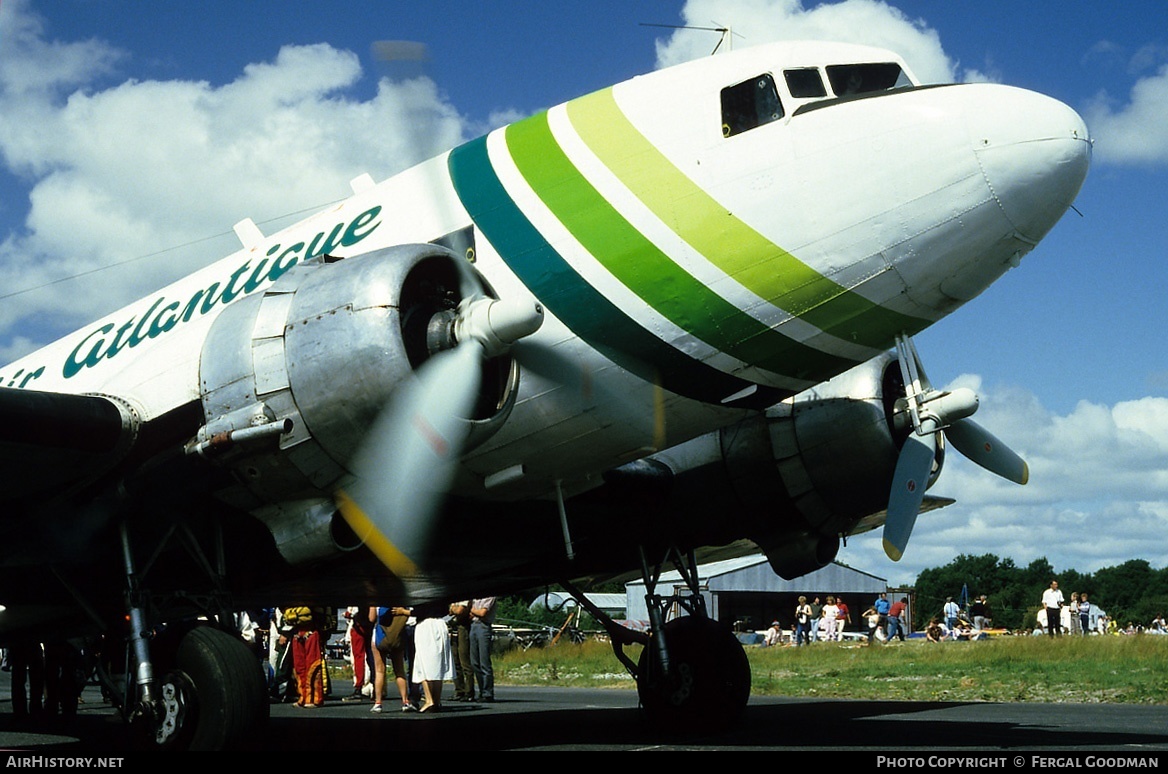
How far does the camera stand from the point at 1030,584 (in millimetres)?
141000

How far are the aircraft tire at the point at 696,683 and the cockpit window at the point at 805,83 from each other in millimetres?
5435

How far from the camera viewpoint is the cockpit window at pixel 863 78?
30.7 feet

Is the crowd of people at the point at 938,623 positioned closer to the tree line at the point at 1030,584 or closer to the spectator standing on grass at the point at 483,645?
the spectator standing on grass at the point at 483,645

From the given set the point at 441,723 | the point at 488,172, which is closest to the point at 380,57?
the point at 488,172

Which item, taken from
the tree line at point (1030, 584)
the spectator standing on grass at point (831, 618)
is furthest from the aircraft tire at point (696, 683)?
the tree line at point (1030, 584)

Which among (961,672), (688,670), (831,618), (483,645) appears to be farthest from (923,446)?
(831,618)

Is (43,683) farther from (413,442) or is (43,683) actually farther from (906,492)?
(906,492)

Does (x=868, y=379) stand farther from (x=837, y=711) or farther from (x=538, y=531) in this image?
(x=837, y=711)

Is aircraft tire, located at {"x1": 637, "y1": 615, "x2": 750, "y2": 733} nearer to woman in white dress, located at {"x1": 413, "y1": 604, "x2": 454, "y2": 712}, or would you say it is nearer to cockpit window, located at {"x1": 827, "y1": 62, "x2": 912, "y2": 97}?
woman in white dress, located at {"x1": 413, "y1": 604, "x2": 454, "y2": 712}

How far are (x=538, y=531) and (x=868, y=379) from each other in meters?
3.50

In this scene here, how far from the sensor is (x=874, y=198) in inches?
341

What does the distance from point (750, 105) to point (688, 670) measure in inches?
222

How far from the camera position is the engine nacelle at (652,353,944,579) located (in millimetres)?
11711

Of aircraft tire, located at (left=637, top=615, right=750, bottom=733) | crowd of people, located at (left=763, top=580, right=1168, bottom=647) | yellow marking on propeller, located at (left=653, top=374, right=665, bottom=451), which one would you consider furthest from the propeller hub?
crowd of people, located at (left=763, top=580, right=1168, bottom=647)
